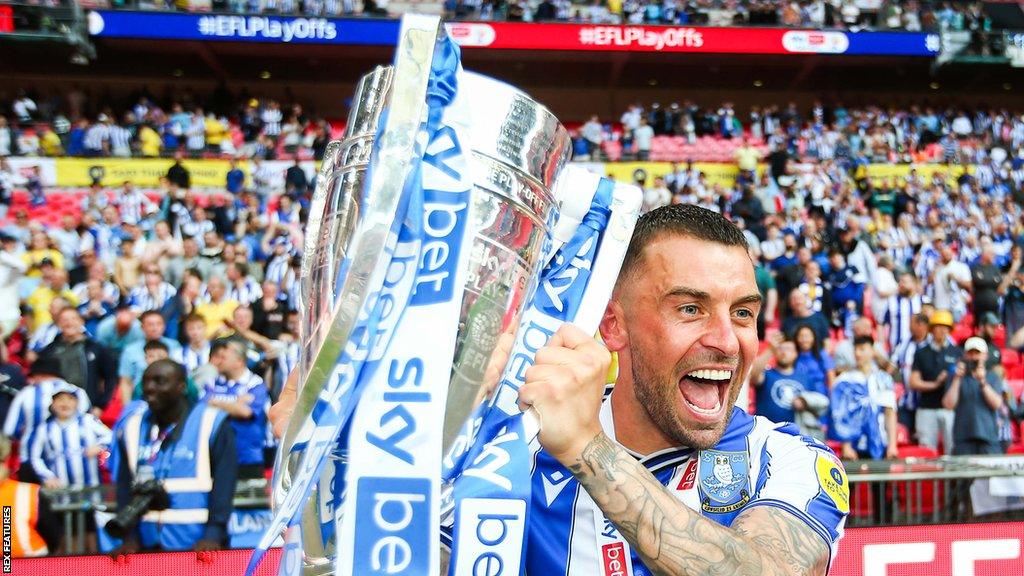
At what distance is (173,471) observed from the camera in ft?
14.6

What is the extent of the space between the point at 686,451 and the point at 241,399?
4.04 metres

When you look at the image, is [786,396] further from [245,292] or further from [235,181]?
[235,181]

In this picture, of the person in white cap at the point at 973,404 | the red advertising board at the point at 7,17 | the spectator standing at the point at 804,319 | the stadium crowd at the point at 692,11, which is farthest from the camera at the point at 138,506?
the stadium crowd at the point at 692,11

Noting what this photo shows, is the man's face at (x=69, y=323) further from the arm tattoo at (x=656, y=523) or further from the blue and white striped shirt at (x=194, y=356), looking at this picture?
the arm tattoo at (x=656, y=523)

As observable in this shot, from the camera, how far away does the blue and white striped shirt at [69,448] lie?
5.30 metres

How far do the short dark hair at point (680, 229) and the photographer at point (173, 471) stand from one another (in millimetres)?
3022

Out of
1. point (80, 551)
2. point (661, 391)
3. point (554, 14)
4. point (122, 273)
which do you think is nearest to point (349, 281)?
point (661, 391)

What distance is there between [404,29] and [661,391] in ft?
2.63

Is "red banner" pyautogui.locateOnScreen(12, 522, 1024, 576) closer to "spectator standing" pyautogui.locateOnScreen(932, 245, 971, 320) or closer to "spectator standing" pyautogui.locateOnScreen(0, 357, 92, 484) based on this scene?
"spectator standing" pyautogui.locateOnScreen(0, 357, 92, 484)

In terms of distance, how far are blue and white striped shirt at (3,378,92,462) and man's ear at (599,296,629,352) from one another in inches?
173

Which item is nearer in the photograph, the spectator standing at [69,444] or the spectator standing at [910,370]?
the spectator standing at [69,444]

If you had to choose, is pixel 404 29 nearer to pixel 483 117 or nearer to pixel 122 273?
pixel 483 117

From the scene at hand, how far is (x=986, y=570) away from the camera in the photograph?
13.8 feet

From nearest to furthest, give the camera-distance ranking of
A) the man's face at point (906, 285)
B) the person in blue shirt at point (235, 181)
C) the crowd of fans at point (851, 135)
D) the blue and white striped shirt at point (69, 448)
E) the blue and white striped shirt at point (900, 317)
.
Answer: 1. the blue and white striped shirt at point (69, 448)
2. the blue and white striped shirt at point (900, 317)
3. the man's face at point (906, 285)
4. the person in blue shirt at point (235, 181)
5. the crowd of fans at point (851, 135)
